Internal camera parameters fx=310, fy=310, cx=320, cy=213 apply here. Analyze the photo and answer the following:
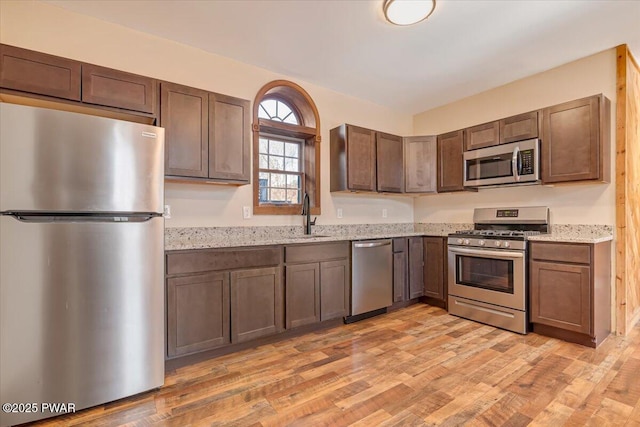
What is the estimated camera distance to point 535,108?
3514 millimetres

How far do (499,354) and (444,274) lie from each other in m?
1.35

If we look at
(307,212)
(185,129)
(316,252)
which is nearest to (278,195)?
(307,212)

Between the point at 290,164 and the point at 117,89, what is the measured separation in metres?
1.93

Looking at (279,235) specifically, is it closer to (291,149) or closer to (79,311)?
(291,149)

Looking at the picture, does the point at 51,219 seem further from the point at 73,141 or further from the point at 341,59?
the point at 341,59

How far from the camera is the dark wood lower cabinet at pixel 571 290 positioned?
8.80 feet

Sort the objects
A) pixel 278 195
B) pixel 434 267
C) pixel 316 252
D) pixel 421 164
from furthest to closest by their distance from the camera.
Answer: pixel 421 164 → pixel 434 267 → pixel 278 195 → pixel 316 252

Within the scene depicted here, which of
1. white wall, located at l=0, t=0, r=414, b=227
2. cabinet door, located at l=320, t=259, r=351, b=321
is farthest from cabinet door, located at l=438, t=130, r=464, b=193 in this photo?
cabinet door, located at l=320, t=259, r=351, b=321

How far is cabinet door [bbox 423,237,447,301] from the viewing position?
3887 mm

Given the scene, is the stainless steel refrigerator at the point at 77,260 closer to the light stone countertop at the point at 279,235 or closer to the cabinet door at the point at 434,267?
the light stone countertop at the point at 279,235

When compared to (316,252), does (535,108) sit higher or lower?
higher

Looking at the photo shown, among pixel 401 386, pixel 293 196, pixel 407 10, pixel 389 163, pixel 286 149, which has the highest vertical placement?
pixel 407 10

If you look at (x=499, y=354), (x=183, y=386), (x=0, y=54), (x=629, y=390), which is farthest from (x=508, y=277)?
(x=0, y=54)

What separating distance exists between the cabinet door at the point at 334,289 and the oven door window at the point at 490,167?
1.92 m
